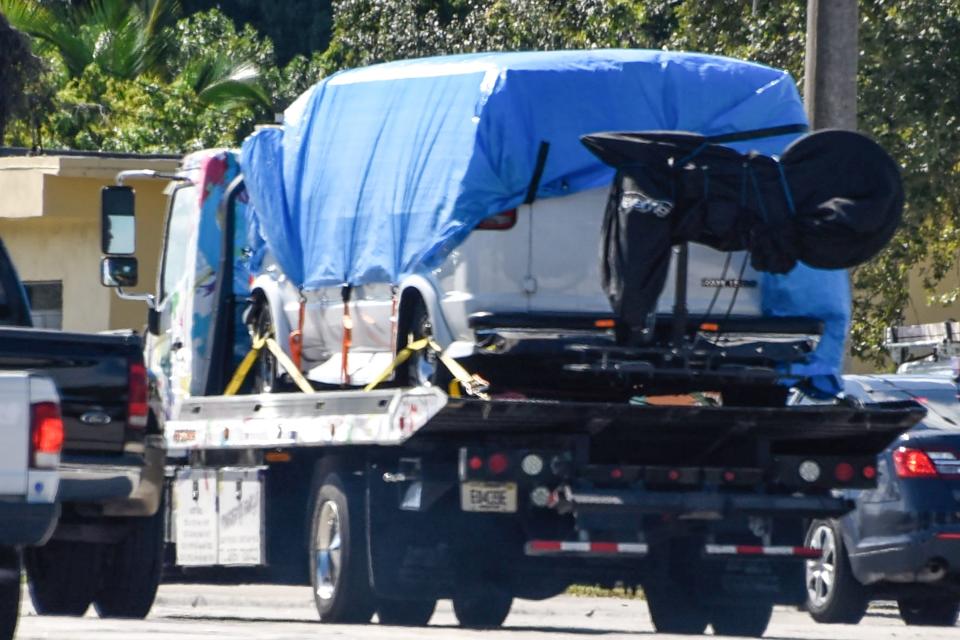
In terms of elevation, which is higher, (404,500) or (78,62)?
(78,62)

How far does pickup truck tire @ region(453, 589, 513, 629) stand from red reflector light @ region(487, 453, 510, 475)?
1638 mm

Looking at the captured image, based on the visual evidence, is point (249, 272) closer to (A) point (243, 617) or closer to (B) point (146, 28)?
(A) point (243, 617)

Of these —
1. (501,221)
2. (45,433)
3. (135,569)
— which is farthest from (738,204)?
(45,433)

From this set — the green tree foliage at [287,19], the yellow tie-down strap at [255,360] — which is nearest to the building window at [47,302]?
the yellow tie-down strap at [255,360]

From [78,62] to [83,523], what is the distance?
30867 millimetres

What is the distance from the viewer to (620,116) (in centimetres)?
1162

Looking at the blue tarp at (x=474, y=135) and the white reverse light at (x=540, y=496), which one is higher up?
the blue tarp at (x=474, y=135)

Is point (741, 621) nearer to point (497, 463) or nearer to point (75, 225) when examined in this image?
point (497, 463)

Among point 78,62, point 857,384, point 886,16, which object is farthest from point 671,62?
point 78,62

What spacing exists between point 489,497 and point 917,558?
356cm

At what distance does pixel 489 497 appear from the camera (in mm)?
11367

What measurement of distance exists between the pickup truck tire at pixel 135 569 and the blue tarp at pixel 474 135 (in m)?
1.80

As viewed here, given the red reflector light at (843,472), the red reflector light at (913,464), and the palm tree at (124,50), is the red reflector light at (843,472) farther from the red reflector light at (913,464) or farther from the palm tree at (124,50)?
the palm tree at (124,50)

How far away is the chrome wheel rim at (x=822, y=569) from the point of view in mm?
14625
